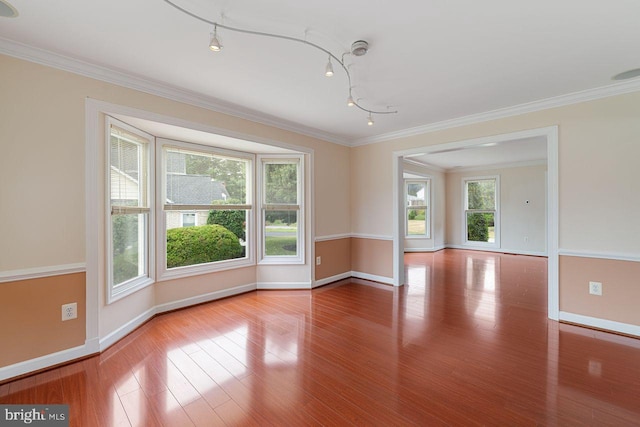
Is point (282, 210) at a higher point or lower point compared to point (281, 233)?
higher

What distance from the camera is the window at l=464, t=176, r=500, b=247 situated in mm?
7809

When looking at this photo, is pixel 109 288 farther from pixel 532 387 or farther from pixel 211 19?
pixel 532 387

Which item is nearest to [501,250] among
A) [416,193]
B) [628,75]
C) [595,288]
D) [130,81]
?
[416,193]

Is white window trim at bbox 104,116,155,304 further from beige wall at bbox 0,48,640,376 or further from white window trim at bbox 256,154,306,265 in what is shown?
white window trim at bbox 256,154,306,265

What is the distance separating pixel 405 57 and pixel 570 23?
42.2 inches

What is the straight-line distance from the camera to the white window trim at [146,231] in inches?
101

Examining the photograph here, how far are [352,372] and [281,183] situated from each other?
2.96 m

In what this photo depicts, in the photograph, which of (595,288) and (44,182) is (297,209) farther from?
(595,288)

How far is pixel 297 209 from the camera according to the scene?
4434 millimetres

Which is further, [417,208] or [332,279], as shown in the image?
[417,208]

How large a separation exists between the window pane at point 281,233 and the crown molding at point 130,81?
1354 millimetres

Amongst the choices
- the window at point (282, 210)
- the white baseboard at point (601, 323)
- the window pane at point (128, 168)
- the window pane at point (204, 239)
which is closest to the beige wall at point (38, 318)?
the window pane at point (128, 168)

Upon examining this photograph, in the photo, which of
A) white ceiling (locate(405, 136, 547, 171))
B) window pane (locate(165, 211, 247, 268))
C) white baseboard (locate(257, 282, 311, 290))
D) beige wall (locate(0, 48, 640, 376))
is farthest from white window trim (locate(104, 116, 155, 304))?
white ceiling (locate(405, 136, 547, 171))

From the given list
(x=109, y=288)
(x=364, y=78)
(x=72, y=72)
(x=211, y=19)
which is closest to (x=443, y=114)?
(x=364, y=78)
